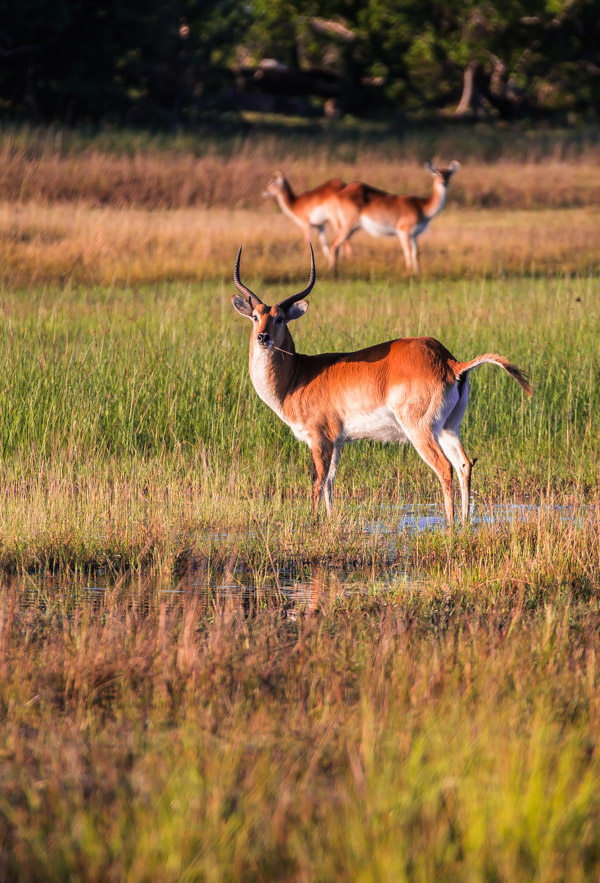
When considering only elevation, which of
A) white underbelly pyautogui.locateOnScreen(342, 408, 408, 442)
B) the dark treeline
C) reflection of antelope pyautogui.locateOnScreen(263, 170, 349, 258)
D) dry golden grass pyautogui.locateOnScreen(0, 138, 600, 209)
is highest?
the dark treeline

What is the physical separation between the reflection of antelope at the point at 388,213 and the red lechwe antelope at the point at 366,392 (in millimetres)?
10446

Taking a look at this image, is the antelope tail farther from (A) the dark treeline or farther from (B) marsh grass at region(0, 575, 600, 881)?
(A) the dark treeline

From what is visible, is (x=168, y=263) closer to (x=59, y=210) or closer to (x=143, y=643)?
(x=59, y=210)

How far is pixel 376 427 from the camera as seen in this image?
21.7 feet

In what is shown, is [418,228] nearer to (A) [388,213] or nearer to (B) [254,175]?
(A) [388,213]

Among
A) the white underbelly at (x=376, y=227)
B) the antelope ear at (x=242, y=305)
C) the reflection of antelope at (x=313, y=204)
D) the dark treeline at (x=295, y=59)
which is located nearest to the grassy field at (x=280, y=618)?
the antelope ear at (x=242, y=305)

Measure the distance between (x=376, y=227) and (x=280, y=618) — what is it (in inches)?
532

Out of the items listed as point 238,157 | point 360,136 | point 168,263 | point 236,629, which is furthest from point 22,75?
point 236,629

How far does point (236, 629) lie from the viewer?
422 cm

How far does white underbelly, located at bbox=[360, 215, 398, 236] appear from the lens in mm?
17469

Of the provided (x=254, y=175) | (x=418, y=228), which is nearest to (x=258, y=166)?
(x=254, y=175)

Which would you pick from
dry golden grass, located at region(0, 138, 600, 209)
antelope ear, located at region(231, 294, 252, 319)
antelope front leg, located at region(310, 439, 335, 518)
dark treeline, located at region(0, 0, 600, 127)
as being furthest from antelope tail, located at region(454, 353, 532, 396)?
dark treeline, located at region(0, 0, 600, 127)

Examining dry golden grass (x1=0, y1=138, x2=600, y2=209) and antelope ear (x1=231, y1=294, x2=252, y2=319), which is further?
dry golden grass (x1=0, y1=138, x2=600, y2=209)

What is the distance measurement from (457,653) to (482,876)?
151 centimetres
